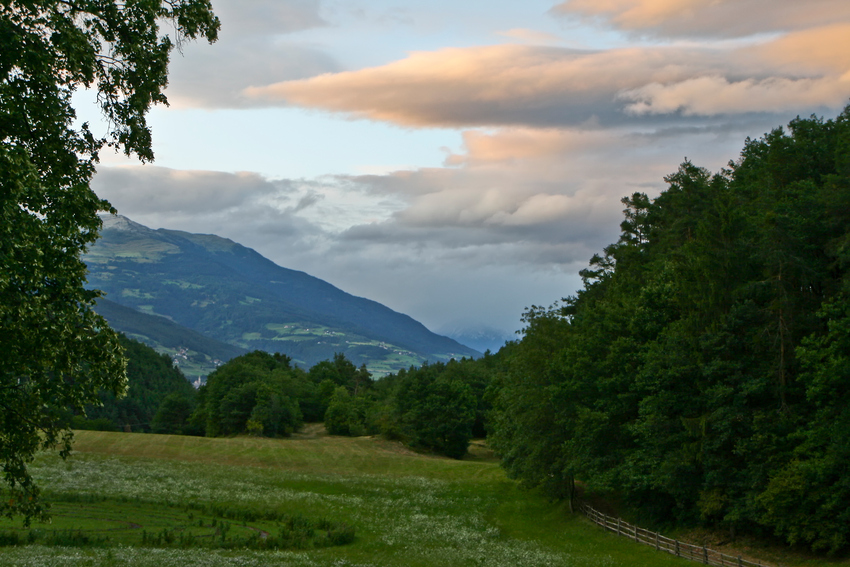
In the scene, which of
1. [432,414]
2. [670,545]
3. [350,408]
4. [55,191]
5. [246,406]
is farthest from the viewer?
[350,408]

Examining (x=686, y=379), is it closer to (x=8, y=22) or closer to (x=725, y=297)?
(x=725, y=297)

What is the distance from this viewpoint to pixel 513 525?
5725 centimetres

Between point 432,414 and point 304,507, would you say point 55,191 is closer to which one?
point 304,507

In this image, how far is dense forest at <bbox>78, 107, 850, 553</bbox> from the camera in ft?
124

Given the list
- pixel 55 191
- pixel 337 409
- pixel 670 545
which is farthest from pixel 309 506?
pixel 337 409

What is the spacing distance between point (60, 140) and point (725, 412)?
39.5 metres

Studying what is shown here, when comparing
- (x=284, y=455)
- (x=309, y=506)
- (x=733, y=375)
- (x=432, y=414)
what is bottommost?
(x=284, y=455)

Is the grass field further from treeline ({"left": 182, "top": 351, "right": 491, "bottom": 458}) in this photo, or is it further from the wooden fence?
treeline ({"left": 182, "top": 351, "right": 491, "bottom": 458})

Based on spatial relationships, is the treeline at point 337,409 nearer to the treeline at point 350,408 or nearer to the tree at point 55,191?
the treeline at point 350,408

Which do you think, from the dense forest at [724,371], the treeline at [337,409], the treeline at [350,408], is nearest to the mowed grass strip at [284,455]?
the treeline at [350,408]

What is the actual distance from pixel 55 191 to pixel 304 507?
46923 mm

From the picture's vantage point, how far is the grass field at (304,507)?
120 feet

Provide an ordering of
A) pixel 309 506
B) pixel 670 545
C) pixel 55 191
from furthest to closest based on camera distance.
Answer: pixel 309 506 < pixel 670 545 < pixel 55 191

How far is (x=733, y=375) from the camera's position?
42250 millimetres
